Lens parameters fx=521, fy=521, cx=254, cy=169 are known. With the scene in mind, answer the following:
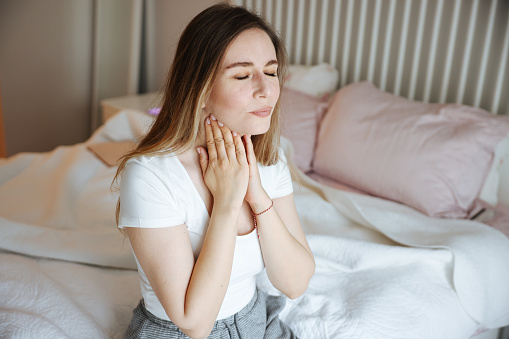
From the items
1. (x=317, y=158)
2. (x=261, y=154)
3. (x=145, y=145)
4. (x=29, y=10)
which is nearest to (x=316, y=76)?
(x=317, y=158)

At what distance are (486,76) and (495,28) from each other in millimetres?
167

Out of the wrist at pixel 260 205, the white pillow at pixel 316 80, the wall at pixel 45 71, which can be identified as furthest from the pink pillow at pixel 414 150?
the wall at pixel 45 71

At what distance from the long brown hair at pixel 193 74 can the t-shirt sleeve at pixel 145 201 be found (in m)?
0.05

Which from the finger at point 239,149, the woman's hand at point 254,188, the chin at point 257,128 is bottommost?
the woman's hand at point 254,188

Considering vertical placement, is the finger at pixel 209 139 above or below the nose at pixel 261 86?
below

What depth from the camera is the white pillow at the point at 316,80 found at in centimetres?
220

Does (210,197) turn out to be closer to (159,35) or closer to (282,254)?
(282,254)

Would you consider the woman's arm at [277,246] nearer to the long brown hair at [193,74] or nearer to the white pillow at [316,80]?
the long brown hair at [193,74]

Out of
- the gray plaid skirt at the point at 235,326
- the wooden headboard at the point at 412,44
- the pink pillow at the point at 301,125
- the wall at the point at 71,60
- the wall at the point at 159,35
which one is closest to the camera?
the gray plaid skirt at the point at 235,326

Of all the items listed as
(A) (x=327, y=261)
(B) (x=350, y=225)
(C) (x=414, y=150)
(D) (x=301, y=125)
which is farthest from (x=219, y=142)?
(D) (x=301, y=125)

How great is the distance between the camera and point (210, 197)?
3.35ft

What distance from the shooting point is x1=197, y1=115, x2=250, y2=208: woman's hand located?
3.20ft

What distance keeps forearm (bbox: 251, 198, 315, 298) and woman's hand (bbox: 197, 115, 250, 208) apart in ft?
0.22

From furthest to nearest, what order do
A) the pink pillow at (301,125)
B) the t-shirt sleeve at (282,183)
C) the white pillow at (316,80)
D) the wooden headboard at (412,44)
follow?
the white pillow at (316,80) → the pink pillow at (301,125) → the wooden headboard at (412,44) → the t-shirt sleeve at (282,183)
